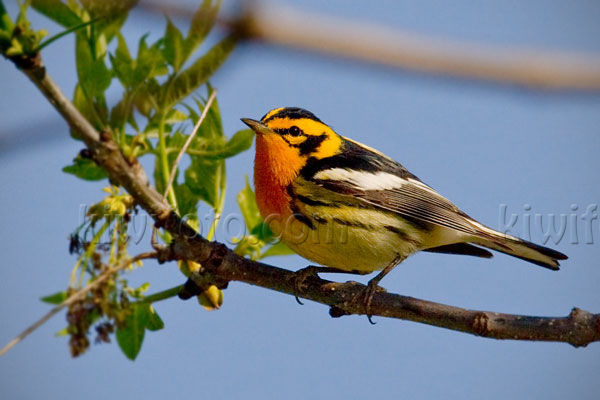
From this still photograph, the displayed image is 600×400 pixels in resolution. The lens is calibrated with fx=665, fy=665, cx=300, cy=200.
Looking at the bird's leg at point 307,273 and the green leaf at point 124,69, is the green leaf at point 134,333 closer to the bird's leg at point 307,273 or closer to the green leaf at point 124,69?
the bird's leg at point 307,273

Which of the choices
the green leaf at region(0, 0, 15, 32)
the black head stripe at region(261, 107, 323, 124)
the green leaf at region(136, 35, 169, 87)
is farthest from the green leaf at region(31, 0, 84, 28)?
the black head stripe at region(261, 107, 323, 124)

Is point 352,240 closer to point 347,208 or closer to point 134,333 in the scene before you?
point 347,208

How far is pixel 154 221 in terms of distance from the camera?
2371mm

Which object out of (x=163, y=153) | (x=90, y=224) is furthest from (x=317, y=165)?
(x=90, y=224)

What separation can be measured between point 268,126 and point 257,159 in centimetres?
20

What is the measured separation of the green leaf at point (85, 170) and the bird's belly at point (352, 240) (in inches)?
34.4

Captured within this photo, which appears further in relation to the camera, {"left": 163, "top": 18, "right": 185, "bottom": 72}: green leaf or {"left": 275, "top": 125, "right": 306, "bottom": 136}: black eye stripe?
{"left": 275, "top": 125, "right": 306, "bottom": 136}: black eye stripe

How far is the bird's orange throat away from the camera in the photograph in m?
3.38

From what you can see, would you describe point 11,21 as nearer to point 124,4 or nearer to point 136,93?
point 136,93

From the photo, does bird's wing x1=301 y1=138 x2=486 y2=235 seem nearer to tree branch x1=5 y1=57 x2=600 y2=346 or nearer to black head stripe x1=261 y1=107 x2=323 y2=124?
black head stripe x1=261 y1=107 x2=323 y2=124

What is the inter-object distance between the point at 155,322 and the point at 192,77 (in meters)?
0.96

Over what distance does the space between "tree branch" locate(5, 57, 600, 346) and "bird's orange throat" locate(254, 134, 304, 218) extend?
0.67m

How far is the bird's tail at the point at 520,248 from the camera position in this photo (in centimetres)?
345

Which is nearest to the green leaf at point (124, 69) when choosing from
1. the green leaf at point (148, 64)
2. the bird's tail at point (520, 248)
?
the green leaf at point (148, 64)
